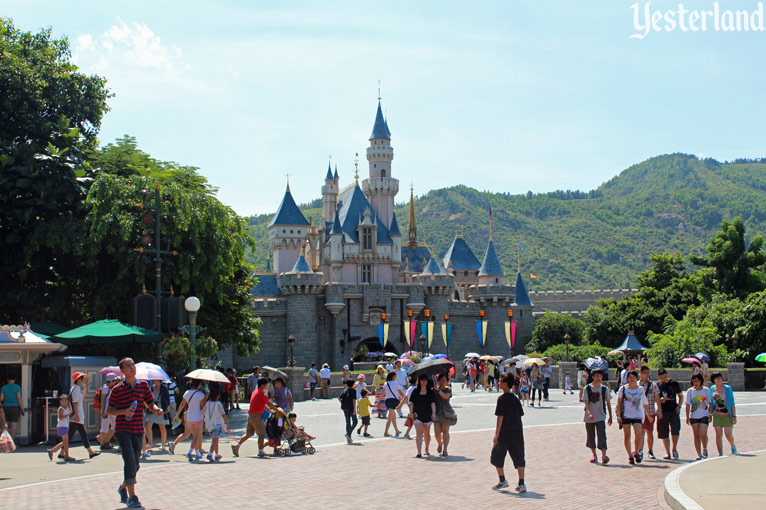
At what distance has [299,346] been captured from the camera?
2287 inches

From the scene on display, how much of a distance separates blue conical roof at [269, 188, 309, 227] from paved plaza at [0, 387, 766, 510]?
58600mm

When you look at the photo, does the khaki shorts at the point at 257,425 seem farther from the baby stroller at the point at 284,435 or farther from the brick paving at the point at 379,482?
the brick paving at the point at 379,482

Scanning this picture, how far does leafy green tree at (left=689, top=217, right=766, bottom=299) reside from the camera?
50000 mm

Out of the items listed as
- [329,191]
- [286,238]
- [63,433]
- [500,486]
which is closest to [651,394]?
[500,486]

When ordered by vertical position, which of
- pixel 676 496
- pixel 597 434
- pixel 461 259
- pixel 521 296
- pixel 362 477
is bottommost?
pixel 362 477

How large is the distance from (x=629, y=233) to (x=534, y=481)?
179m

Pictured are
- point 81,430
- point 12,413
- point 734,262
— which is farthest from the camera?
point 734,262

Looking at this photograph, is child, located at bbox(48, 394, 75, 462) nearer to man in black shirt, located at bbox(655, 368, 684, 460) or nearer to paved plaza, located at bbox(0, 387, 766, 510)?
paved plaza, located at bbox(0, 387, 766, 510)

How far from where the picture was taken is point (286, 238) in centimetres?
7588

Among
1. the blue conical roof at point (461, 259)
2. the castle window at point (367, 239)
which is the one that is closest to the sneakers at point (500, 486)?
the castle window at point (367, 239)

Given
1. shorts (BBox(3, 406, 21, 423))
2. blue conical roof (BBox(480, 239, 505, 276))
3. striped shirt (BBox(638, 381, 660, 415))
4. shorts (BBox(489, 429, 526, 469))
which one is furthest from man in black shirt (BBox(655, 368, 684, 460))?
blue conical roof (BBox(480, 239, 505, 276))

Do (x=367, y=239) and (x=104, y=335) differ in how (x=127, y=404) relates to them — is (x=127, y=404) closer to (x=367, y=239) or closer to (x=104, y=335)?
(x=104, y=335)

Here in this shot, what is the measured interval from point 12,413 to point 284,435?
5.39 m

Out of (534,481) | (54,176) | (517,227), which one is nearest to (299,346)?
(54,176)
